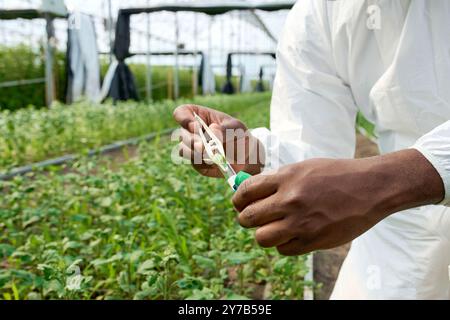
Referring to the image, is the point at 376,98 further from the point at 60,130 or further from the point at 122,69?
the point at 122,69

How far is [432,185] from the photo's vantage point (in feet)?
2.35

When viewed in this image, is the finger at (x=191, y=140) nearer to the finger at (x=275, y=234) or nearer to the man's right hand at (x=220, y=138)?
the man's right hand at (x=220, y=138)

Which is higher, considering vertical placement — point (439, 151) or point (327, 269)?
point (439, 151)

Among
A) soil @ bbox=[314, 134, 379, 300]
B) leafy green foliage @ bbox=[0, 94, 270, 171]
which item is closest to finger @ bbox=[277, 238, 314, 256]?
soil @ bbox=[314, 134, 379, 300]

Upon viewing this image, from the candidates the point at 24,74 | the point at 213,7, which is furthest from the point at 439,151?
the point at 24,74

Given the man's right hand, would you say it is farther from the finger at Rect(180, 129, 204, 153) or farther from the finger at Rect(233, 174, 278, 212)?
the finger at Rect(233, 174, 278, 212)

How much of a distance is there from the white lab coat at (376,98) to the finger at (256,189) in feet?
1.89

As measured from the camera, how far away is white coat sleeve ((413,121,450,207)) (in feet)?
2.35

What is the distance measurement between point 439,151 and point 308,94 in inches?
25.8

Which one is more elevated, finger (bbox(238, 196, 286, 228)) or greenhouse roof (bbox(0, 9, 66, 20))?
greenhouse roof (bbox(0, 9, 66, 20))

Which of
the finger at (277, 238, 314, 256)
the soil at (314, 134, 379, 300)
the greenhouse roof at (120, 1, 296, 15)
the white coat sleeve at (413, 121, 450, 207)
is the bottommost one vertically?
the soil at (314, 134, 379, 300)

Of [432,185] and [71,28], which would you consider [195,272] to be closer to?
[432,185]

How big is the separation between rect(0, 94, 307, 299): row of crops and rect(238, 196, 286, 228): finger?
1.69ft

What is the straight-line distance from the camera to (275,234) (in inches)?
26.0
